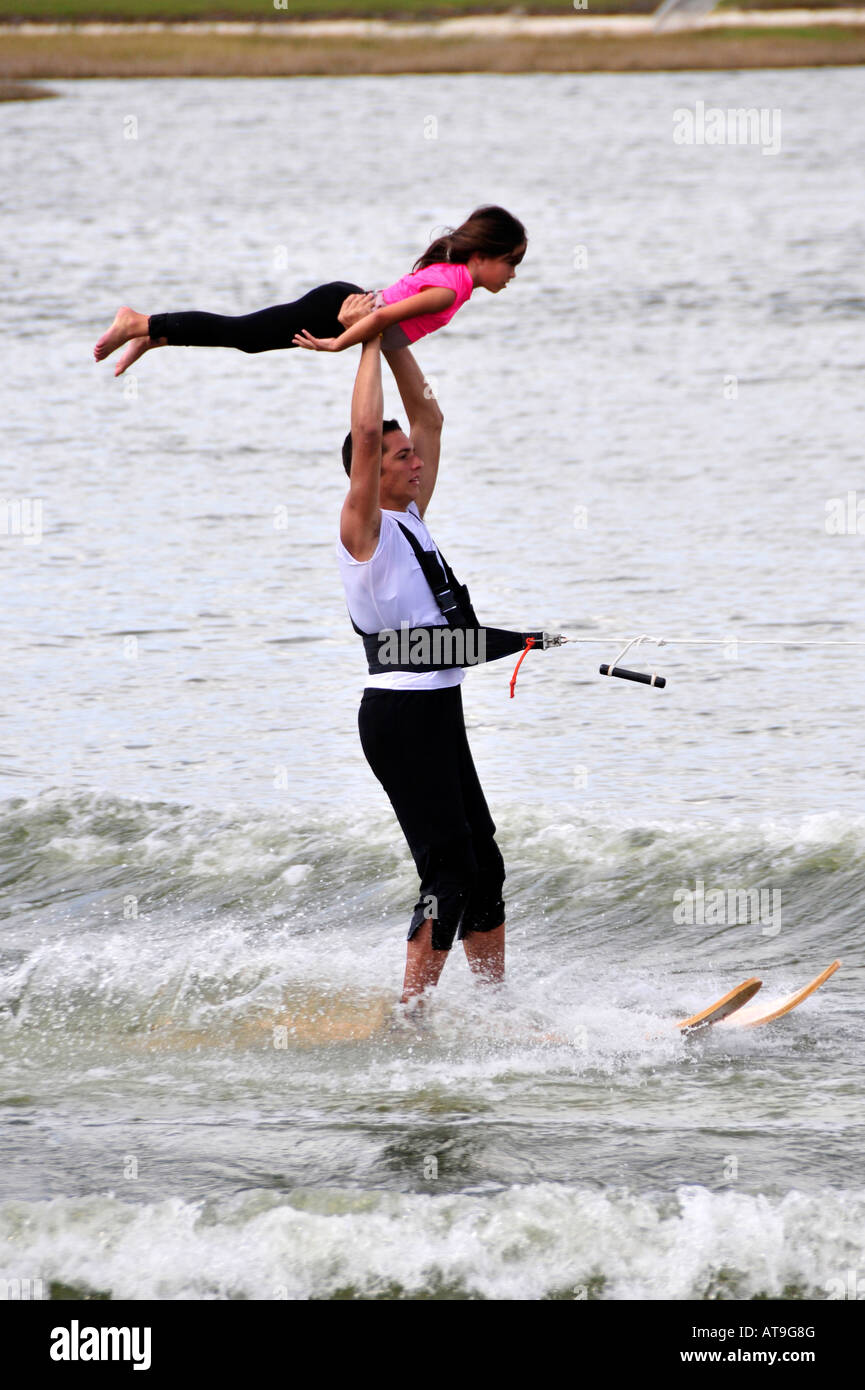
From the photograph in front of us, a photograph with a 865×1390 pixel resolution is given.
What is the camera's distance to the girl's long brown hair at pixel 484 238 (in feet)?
18.2

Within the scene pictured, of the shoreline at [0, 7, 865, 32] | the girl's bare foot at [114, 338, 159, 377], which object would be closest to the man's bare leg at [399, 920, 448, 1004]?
the girl's bare foot at [114, 338, 159, 377]

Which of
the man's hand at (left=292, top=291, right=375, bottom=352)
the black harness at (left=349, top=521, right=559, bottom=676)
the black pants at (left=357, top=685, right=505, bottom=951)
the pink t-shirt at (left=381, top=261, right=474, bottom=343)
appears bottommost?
the black pants at (left=357, top=685, right=505, bottom=951)

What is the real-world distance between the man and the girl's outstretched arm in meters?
0.10

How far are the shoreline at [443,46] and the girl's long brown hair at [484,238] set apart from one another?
5499 cm

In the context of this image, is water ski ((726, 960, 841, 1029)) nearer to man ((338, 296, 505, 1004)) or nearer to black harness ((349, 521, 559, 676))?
man ((338, 296, 505, 1004))

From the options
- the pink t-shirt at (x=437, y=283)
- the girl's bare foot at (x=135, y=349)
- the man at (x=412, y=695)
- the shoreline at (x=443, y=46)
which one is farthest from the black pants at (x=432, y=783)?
the shoreline at (x=443, y=46)

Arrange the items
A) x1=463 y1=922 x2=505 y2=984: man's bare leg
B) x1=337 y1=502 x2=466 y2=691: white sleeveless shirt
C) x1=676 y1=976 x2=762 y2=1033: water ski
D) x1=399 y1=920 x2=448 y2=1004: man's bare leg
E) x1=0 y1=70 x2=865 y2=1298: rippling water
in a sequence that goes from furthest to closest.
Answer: x1=463 y1=922 x2=505 y2=984: man's bare leg, x1=676 y1=976 x2=762 y2=1033: water ski, x1=399 y1=920 x2=448 y2=1004: man's bare leg, x1=337 y1=502 x2=466 y2=691: white sleeveless shirt, x1=0 y1=70 x2=865 y2=1298: rippling water

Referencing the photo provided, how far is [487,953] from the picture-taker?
6.38 m

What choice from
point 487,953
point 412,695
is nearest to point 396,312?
point 412,695

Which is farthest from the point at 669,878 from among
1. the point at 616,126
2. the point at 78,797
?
the point at 616,126

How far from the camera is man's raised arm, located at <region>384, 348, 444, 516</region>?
6008mm

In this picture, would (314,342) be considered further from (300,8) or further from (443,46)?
(300,8)

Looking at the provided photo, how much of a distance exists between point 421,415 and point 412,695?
3.29 feet

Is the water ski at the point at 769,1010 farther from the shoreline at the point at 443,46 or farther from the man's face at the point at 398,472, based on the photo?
the shoreline at the point at 443,46
